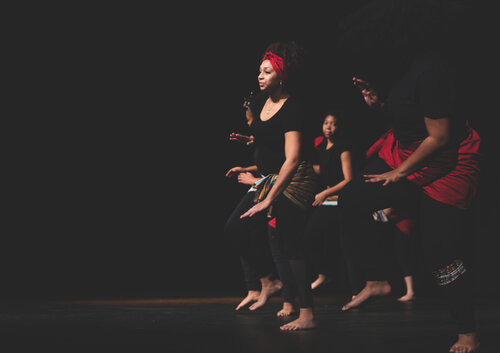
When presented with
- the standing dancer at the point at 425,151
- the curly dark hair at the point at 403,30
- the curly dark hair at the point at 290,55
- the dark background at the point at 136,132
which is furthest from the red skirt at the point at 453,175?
the dark background at the point at 136,132

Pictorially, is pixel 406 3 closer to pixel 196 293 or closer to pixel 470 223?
pixel 470 223

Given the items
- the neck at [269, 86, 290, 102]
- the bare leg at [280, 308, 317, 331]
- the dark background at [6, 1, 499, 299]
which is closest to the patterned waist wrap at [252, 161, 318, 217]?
the neck at [269, 86, 290, 102]

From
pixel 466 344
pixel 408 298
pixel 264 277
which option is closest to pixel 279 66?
pixel 264 277

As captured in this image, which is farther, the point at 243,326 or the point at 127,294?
the point at 127,294

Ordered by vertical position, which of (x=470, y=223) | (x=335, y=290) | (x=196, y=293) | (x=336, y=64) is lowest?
(x=335, y=290)

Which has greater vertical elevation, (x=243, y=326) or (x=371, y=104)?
(x=371, y=104)

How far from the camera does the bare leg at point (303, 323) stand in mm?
3336

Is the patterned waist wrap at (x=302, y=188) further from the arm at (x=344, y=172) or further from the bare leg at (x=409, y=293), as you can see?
the bare leg at (x=409, y=293)

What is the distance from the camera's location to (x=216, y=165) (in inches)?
296

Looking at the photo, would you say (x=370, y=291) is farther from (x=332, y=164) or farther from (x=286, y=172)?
(x=286, y=172)

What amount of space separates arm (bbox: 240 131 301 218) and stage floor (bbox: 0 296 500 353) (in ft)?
1.80

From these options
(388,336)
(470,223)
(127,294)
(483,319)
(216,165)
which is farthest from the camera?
(216,165)

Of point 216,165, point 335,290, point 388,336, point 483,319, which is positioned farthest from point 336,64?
point 388,336

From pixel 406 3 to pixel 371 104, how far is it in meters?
0.50
